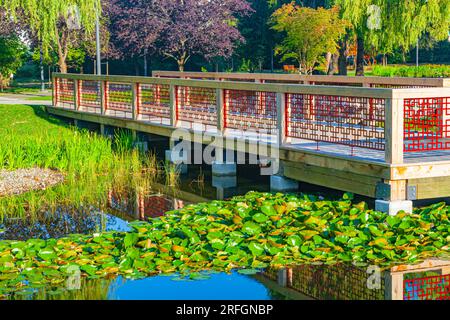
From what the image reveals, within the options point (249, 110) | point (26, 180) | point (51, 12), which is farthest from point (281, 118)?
point (51, 12)

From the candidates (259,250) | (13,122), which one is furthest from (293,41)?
(259,250)

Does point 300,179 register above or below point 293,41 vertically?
below

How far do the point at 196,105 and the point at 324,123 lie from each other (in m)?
3.38

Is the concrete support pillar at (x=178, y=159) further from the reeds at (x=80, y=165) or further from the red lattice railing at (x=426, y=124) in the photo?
the red lattice railing at (x=426, y=124)

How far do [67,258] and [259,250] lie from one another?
2.40 metres

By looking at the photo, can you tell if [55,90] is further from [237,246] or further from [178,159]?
[237,246]

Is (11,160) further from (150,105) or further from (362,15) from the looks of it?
(362,15)

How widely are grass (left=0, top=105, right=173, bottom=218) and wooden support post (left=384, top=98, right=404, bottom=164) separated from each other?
5.64 meters

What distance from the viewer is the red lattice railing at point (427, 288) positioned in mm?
8906

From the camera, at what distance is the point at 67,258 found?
1017 cm

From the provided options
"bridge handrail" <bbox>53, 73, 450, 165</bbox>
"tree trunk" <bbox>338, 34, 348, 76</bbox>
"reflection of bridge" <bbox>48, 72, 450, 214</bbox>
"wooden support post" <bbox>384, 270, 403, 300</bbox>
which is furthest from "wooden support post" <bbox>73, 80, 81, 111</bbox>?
"tree trunk" <bbox>338, 34, 348, 76</bbox>

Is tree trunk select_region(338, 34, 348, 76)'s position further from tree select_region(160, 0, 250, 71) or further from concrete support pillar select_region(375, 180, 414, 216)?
concrete support pillar select_region(375, 180, 414, 216)

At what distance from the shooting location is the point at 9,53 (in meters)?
38.8

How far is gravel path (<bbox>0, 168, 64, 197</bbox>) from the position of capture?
16.1 m
